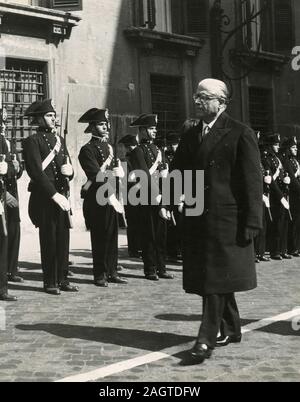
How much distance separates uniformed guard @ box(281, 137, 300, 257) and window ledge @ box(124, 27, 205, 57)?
541 cm

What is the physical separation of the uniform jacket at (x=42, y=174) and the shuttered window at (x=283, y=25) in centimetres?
1385

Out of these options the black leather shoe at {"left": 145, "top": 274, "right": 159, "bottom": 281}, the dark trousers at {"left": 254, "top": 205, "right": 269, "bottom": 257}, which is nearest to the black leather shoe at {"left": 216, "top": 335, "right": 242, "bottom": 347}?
the black leather shoe at {"left": 145, "top": 274, "right": 159, "bottom": 281}

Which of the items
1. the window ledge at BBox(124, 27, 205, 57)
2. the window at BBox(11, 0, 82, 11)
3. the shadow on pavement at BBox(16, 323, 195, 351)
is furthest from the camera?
the window ledge at BBox(124, 27, 205, 57)

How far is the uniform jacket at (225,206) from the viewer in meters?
5.46

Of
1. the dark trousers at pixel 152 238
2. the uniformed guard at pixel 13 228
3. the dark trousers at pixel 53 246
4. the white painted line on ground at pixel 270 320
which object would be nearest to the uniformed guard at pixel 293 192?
the dark trousers at pixel 152 238

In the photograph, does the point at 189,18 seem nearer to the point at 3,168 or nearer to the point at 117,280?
the point at 117,280

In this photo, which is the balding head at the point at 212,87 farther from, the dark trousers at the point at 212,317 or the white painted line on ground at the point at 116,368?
the white painted line on ground at the point at 116,368

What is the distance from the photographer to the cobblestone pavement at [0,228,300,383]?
5.06 meters

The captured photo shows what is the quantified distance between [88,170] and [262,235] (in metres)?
3.52

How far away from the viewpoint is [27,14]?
14086mm

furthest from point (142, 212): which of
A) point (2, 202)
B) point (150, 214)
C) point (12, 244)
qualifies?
point (2, 202)

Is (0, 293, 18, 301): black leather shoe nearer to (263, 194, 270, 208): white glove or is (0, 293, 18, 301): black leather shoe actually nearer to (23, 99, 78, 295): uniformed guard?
(23, 99, 78, 295): uniformed guard

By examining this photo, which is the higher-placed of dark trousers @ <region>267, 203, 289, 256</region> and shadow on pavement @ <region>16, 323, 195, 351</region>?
dark trousers @ <region>267, 203, 289, 256</region>
